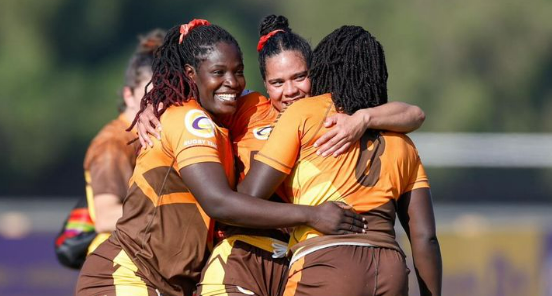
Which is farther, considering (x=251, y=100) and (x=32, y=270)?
(x=32, y=270)

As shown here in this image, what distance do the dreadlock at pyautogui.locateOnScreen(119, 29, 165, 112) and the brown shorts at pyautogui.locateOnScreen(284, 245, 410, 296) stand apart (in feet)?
8.54

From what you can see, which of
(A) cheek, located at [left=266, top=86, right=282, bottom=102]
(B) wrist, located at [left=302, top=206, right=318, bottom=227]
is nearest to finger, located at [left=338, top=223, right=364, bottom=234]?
(B) wrist, located at [left=302, top=206, right=318, bottom=227]

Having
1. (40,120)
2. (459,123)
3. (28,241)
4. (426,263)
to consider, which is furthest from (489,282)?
(40,120)

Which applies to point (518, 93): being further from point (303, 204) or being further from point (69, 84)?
point (303, 204)

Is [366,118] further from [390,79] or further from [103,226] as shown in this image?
[390,79]

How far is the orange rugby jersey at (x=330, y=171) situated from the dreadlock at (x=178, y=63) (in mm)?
521

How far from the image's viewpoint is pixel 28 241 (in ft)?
33.1

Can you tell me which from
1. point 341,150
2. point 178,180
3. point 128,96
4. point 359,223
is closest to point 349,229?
point 359,223

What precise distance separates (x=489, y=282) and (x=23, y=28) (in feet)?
63.1

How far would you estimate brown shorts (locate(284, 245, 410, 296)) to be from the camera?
13.9 ft

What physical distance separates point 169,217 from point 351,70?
→ 3.41 ft

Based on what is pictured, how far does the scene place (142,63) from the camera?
666 centimetres

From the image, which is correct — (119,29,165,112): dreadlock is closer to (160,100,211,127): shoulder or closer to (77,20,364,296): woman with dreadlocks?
(77,20,364,296): woman with dreadlocks

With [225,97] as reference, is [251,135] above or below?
below
